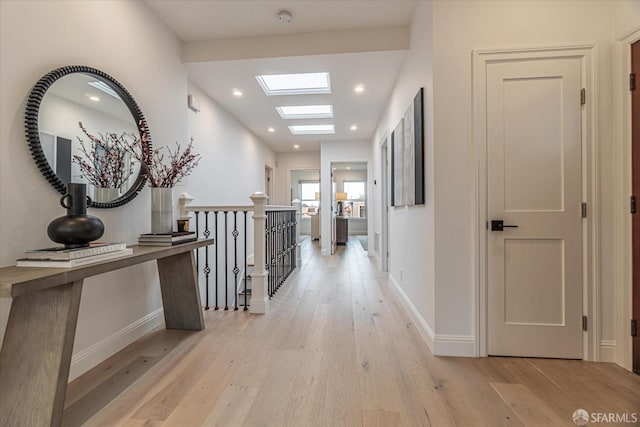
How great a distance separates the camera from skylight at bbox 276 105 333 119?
4385 mm

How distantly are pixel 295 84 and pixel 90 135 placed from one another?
246 centimetres

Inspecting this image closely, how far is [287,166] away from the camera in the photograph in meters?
7.89

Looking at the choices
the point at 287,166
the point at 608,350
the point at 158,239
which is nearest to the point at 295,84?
the point at 158,239

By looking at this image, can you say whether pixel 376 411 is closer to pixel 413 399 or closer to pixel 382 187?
pixel 413 399

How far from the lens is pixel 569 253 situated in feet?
6.24

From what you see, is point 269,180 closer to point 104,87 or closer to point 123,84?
point 123,84

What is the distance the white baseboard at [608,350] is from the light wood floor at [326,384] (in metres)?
0.07

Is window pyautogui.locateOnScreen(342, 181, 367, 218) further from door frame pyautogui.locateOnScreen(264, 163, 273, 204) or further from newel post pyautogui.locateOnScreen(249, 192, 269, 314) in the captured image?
newel post pyautogui.locateOnScreen(249, 192, 269, 314)

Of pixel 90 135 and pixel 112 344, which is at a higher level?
pixel 90 135

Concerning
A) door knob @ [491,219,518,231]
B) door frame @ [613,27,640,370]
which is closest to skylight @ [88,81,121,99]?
door knob @ [491,219,518,231]

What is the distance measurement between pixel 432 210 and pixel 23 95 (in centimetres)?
251

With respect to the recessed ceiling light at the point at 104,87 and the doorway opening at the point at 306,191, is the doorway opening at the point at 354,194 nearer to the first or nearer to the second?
the doorway opening at the point at 306,191

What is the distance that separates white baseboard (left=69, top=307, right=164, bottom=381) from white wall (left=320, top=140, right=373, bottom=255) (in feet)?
13.1

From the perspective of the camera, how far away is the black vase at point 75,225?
1.38 meters
